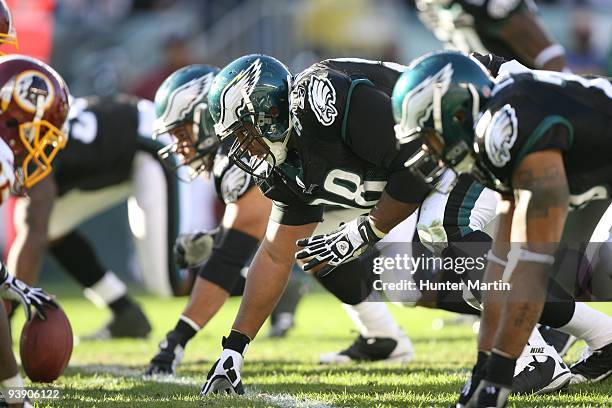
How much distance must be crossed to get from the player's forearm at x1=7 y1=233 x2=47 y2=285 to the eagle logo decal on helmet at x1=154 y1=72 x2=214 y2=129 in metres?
1.16

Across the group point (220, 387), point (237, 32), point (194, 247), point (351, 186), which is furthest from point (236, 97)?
point (237, 32)

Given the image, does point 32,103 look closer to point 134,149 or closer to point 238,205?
point 238,205

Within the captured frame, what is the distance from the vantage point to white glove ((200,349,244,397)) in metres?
4.20

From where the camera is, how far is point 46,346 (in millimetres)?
4527

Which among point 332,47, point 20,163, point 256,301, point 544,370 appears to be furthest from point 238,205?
point 332,47

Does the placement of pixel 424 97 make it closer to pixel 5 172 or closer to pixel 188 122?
pixel 5 172

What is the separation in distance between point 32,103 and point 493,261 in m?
1.84

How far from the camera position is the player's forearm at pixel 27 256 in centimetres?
576

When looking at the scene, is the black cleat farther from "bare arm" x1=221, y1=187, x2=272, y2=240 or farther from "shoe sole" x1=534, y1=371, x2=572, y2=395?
"bare arm" x1=221, y1=187, x2=272, y2=240

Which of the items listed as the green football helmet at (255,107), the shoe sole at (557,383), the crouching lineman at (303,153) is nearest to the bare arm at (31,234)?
the crouching lineman at (303,153)

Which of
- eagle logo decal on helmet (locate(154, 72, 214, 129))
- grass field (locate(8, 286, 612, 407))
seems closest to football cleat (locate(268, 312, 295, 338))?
grass field (locate(8, 286, 612, 407))

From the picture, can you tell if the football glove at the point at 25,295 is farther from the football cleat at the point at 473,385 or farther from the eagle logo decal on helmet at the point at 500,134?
the eagle logo decal on helmet at the point at 500,134

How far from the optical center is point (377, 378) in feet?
15.6

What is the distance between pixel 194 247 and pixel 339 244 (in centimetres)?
175
